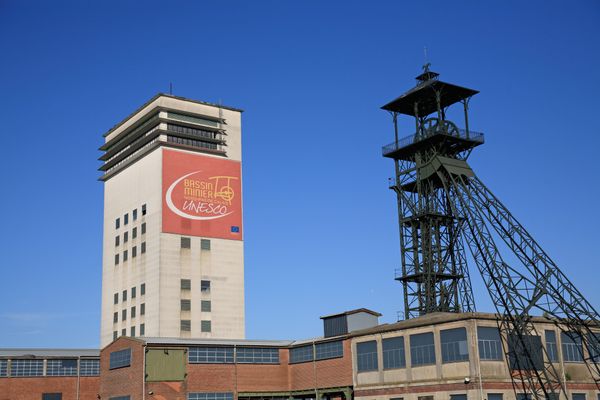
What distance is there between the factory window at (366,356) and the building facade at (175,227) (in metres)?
40.8

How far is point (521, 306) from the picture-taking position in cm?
5381

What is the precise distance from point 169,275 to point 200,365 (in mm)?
36906

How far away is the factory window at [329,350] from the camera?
59.1 meters

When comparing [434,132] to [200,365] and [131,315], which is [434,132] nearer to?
[200,365]

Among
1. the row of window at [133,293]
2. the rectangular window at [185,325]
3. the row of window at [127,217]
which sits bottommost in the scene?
the rectangular window at [185,325]

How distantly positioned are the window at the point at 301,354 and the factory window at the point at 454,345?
1389 centimetres

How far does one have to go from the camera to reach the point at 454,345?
50.5 m

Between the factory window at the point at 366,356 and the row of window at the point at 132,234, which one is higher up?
the row of window at the point at 132,234

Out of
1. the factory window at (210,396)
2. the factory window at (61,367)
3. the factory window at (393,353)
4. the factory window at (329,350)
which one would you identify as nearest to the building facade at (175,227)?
the factory window at (61,367)

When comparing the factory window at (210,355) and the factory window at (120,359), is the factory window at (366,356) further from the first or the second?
the factory window at (120,359)

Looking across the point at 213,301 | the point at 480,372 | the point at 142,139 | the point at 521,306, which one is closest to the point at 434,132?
the point at 521,306

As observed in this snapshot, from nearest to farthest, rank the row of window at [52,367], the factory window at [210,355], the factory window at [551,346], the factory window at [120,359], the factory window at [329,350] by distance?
the factory window at [551,346] → the factory window at [329,350] → the factory window at [210,355] → the factory window at [120,359] → the row of window at [52,367]

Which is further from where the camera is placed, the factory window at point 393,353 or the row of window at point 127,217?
the row of window at point 127,217

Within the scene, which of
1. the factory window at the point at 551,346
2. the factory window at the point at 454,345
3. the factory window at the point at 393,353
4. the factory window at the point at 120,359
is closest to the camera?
the factory window at the point at 454,345
